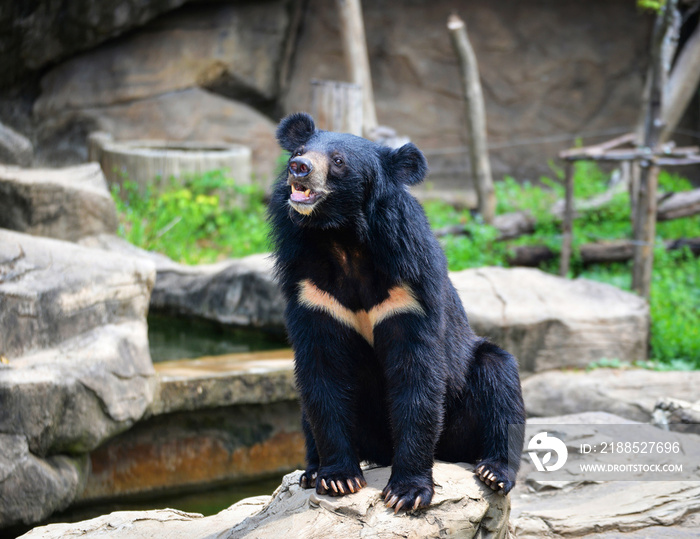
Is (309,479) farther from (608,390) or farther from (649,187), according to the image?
(649,187)

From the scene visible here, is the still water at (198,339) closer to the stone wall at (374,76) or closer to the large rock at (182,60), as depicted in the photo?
the stone wall at (374,76)

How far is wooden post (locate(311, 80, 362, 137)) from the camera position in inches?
258

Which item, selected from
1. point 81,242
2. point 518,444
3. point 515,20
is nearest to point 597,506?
point 518,444

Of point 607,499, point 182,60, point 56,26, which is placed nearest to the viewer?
point 607,499

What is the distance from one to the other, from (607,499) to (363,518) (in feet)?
4.92

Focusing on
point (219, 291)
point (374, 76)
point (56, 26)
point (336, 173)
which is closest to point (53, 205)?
point (219, 291)

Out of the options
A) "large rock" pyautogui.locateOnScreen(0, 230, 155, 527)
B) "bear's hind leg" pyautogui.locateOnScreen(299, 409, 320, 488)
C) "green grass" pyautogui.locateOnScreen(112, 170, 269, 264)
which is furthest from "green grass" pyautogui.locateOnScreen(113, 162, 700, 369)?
"bear's hind leg" pyautogui.locateOnScreen(299, 409, 320, 488)

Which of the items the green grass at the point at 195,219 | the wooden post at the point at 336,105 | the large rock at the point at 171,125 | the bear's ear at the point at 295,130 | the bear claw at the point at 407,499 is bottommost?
the bear claw at the point at 407,499

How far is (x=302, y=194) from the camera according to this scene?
2.54m

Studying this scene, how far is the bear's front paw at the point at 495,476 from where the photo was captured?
2.81 m

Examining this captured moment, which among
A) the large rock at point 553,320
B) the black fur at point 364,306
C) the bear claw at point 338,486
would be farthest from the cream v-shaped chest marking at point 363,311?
the large rock at point 553,320

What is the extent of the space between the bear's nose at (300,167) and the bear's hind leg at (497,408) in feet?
3.55

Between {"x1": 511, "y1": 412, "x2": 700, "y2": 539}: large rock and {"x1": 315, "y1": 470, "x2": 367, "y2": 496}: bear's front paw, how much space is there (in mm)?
1002

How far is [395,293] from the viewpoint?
270 centimetres
